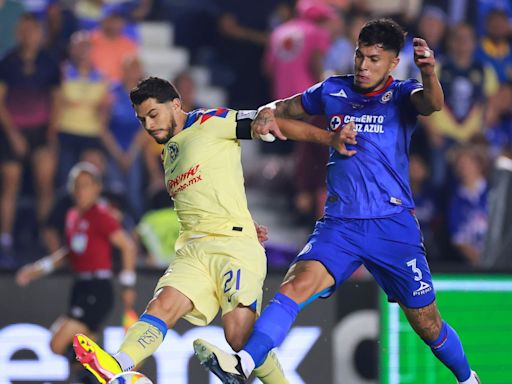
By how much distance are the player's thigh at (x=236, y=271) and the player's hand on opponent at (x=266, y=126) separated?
2.36 ft

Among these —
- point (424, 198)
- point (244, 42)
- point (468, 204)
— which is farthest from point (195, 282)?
point (244, 42)

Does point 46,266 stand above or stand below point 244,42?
below

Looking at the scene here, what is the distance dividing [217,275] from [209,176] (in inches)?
24.5

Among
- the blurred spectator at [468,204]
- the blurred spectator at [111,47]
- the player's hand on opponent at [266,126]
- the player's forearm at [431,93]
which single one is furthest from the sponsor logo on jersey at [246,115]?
the blurred spectator at [468,204]

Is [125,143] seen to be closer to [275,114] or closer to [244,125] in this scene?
[275,114]

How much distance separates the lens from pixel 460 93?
14.7 m

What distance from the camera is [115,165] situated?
13.6 metres

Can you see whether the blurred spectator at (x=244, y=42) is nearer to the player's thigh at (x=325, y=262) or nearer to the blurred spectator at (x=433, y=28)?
the blurred spectator at (x=433, y=28)

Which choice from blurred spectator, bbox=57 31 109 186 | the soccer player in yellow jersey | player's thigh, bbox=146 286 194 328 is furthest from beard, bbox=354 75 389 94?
blurred spectator, bbox=57 31 109 186

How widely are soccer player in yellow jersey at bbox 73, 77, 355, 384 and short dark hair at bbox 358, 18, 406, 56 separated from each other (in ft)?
1.92

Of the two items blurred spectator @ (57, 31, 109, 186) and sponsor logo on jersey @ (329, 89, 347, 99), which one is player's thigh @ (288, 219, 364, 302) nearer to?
sponsor logo on jersey @ (329, 89, 347, 99)

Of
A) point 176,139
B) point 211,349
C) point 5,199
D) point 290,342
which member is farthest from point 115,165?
point 211,349

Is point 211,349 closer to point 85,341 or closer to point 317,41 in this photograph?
point 85,341

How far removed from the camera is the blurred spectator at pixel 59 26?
45.0 feet
